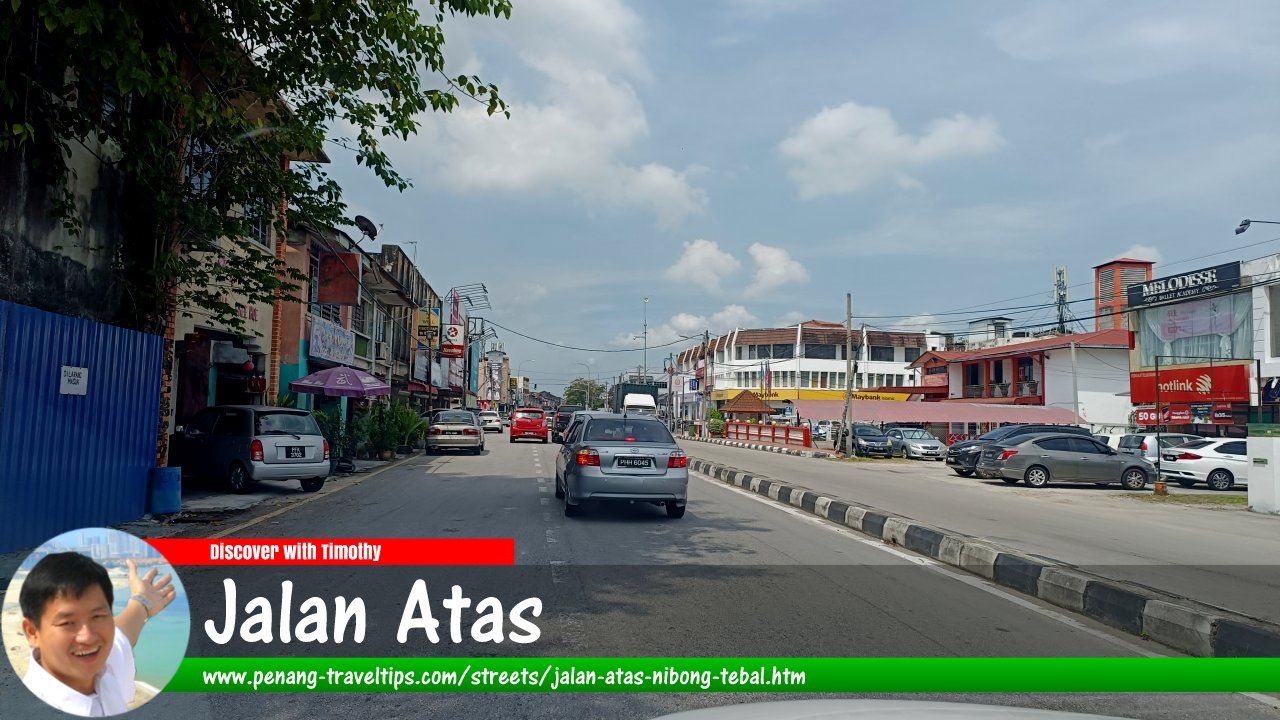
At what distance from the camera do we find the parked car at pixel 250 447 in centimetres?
1415

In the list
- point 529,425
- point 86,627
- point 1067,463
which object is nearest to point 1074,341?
point 1067,463

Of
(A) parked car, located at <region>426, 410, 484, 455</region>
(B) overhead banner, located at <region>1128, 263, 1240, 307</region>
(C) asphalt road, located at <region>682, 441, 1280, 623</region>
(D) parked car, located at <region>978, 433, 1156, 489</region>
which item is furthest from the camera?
(B) overhead banner, located at <region>1128, 263, 1240, 307</region>

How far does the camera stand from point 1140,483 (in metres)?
22.7

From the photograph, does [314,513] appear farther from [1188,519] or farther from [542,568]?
[1188,519]

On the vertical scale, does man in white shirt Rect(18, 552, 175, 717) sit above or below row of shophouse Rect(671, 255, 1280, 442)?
below

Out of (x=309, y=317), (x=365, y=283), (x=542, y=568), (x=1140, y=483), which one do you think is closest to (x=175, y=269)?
(x=542, y=568)

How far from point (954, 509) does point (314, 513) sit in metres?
11.4

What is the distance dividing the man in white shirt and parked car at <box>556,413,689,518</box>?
8.64 m

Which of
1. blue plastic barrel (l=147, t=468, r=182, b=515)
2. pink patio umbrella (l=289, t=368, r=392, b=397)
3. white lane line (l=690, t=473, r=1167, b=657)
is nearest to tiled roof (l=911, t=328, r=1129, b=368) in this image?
white lane line (l=690, t=473, r=1167, b=657)

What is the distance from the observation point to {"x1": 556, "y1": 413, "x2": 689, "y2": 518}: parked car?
38.1ft

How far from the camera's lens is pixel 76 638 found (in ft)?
9.37

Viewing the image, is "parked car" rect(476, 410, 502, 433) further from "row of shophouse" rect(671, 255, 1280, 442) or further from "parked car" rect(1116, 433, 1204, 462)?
"parked car" rect(1116, 433, 1204, 462)

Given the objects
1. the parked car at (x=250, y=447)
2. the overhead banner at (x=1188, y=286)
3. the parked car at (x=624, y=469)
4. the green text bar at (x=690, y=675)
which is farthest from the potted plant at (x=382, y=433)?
the overhead banner at (x=1188, y=286)

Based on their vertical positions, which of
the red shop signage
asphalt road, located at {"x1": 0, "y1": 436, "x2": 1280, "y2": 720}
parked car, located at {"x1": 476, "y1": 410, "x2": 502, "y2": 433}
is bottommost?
asphalt road, located at {"x1": 0, "y1": 436, "x2": 1280, "y2": 720}
